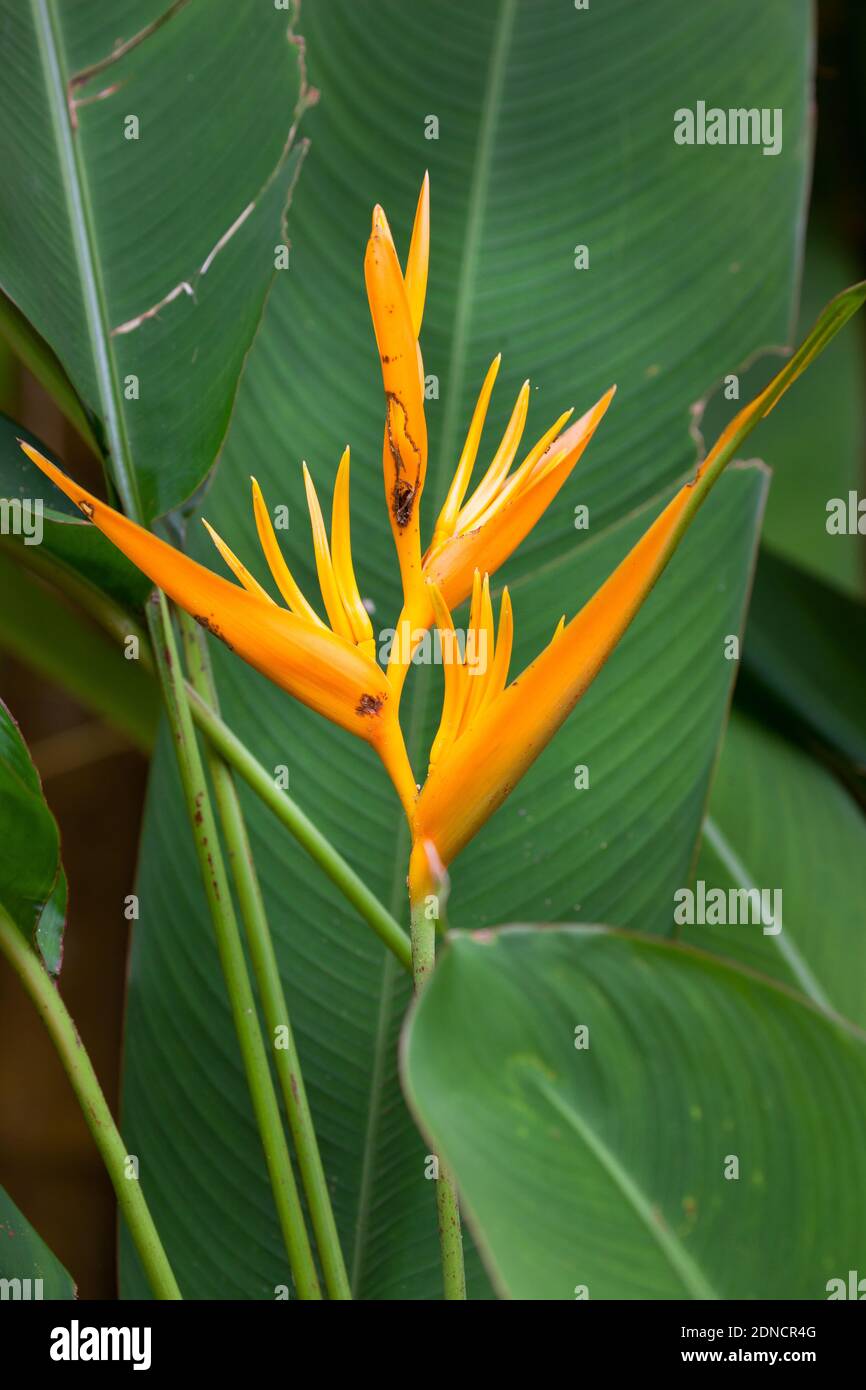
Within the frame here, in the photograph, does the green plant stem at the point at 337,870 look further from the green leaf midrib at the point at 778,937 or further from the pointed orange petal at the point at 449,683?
the green leaf midrib at the point at 778,937

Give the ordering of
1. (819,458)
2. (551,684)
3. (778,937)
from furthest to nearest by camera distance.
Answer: (819,458) → (778,937) → (551,684)

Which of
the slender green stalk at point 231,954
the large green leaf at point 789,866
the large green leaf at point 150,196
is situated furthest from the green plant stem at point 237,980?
the large green leaf at point 789,866

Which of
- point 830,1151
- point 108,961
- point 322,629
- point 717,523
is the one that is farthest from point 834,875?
point 108,961

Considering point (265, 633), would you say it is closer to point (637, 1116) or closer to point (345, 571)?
point (345, 571)

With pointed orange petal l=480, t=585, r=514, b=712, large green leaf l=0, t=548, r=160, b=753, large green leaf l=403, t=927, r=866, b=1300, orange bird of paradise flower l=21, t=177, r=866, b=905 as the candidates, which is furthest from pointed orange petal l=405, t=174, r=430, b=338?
large green leaf l=0, t=548, r=160, b=753

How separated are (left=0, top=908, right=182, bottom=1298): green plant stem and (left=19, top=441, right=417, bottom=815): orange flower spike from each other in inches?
6.7

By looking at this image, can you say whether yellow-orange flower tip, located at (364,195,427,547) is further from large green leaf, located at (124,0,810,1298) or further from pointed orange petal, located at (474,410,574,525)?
large green leaf, located at (124,0,810,1298)

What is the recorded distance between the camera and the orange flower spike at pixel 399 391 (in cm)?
Answer: 34

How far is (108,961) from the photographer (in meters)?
1.12

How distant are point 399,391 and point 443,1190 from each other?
10.5 inches

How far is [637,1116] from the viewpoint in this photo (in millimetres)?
320

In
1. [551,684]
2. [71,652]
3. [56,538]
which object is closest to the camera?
[551,684]

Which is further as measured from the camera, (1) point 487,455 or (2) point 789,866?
(2) point 789,866

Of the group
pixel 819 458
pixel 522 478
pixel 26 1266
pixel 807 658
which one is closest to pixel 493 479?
pixel 522 478
